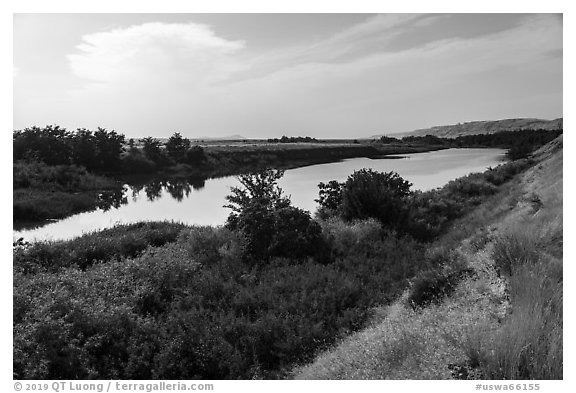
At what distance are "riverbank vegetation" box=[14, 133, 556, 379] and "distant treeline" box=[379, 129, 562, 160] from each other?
28.2 m

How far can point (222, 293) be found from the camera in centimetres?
785

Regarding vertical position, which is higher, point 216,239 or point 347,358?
point 216,239

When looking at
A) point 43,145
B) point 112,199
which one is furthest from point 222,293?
point 43,145

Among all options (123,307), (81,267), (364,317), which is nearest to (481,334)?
(364,317)

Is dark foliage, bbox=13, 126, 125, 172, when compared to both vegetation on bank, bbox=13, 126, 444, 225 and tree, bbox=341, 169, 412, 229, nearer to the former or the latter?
vegetation on bank, bbox=13, 126, 444, 225

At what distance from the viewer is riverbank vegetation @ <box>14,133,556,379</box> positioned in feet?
18.6

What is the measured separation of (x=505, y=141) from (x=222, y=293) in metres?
58.9

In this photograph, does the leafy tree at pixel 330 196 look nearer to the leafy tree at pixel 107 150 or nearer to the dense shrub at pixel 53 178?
the dense shrub at pixel 53 178

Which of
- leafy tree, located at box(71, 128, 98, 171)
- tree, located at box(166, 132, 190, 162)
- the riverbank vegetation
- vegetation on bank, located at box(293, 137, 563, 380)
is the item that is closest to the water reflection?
leafy tree, located at box(71, 128, 98, 171)

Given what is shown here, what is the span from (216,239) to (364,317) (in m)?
5.39

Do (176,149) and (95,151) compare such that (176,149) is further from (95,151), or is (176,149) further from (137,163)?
(95,151)

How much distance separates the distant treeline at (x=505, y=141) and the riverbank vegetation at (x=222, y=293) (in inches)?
1110

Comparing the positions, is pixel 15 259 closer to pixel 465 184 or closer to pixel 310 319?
pixel 310 319

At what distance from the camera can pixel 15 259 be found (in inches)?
375
